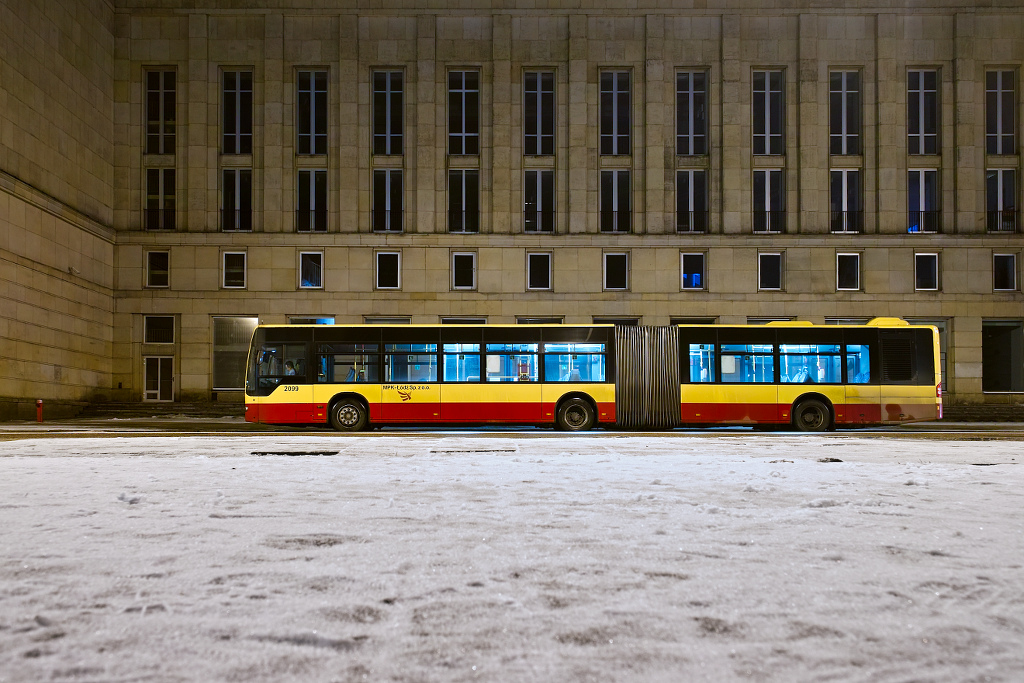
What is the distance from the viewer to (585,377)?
22281mm

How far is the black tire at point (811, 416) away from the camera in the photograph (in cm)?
2217

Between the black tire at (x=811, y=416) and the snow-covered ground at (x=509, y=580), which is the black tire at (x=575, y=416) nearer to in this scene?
the black tire at (x=811, y=416)

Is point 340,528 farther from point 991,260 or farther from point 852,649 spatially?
point 991,260

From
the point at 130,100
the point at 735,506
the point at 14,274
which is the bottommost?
the point at 735,506

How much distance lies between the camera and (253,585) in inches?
149

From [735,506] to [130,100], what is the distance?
38.1 metres

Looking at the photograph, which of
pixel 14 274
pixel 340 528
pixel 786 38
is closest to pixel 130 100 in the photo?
pixel 14 274

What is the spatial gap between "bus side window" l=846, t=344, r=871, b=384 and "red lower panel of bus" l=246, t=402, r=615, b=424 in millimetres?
6633

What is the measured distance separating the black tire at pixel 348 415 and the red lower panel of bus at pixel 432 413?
27 centimetres

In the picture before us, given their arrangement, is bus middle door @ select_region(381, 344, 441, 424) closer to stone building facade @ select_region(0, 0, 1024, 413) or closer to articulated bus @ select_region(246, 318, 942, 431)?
articulated bus @ select_region(246, 318, 942, 431)

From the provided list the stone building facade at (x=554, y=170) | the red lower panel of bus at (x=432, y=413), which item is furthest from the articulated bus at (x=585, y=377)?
the stone building facade at (x=554, y=170)

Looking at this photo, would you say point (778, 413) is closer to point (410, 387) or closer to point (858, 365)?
point (858, 365)

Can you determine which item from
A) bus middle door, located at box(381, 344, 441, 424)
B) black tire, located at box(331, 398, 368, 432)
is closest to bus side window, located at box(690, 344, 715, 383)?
bus middle door, located at box(381, 344, 441, 424)

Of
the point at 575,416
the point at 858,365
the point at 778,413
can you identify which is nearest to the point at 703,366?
the point at 778,413
